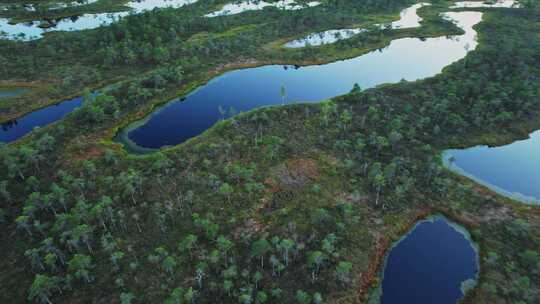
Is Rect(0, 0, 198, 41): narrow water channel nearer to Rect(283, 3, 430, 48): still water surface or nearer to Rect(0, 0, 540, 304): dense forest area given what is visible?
Rect(0, 0, 540, 304): dense forest area

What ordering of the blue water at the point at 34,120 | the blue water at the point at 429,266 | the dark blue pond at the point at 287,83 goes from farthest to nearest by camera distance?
the dark blue pond at the point at 287,83, the blue water at the point at 34,120, the blue water at the point at 429,266

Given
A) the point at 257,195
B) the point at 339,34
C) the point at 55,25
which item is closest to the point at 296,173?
the point at 257,195

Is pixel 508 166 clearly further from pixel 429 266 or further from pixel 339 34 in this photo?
pixel 339 34

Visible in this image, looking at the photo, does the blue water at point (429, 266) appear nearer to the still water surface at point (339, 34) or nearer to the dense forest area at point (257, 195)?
the dense forest area at point (257, 195)

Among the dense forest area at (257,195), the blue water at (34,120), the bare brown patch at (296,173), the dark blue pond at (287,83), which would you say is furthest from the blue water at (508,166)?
the blue water at (34,120)

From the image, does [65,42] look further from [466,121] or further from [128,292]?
[466,121]

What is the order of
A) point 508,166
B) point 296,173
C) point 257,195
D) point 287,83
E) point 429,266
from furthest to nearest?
point 287,83
point 508,166
point 296,173
point 257,195
point 429,266
